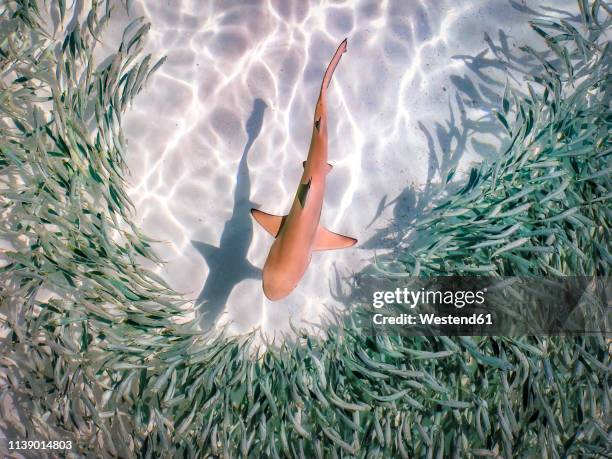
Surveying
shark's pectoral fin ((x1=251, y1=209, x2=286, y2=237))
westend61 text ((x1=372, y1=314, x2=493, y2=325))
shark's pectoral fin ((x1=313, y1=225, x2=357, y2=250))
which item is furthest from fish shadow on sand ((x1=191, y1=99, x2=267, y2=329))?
westend61 text ((x1=372, y1=314, x2=493, y2=325))

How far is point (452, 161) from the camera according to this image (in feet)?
15.2

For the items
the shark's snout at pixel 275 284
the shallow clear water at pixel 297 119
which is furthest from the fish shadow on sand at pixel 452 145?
the shark's snout at pixel 275 284

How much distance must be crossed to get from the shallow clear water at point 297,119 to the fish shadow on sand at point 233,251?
0.05ft

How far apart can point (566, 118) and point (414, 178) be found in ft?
4.70

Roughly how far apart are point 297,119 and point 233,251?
1500 mm

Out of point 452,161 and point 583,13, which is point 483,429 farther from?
point 583,13

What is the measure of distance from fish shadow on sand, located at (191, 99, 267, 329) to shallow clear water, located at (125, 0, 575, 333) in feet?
0.05

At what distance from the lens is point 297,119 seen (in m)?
4.66

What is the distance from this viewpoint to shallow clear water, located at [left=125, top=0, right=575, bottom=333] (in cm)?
457

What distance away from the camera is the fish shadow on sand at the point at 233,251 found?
4.50 m

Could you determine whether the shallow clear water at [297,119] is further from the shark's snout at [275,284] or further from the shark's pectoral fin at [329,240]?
the shark's snout at [275,284]

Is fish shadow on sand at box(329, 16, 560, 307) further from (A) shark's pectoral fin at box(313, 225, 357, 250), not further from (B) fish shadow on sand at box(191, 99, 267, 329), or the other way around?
(B) fish shadow on sand at box(191, 99, 267, 329)

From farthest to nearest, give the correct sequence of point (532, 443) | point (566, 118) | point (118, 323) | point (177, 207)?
point (177, 207) < point (566, 118) < point (118, 323) < point (532, 443)

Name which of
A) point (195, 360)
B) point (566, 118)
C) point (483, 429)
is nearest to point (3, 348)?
point (195, 360)
